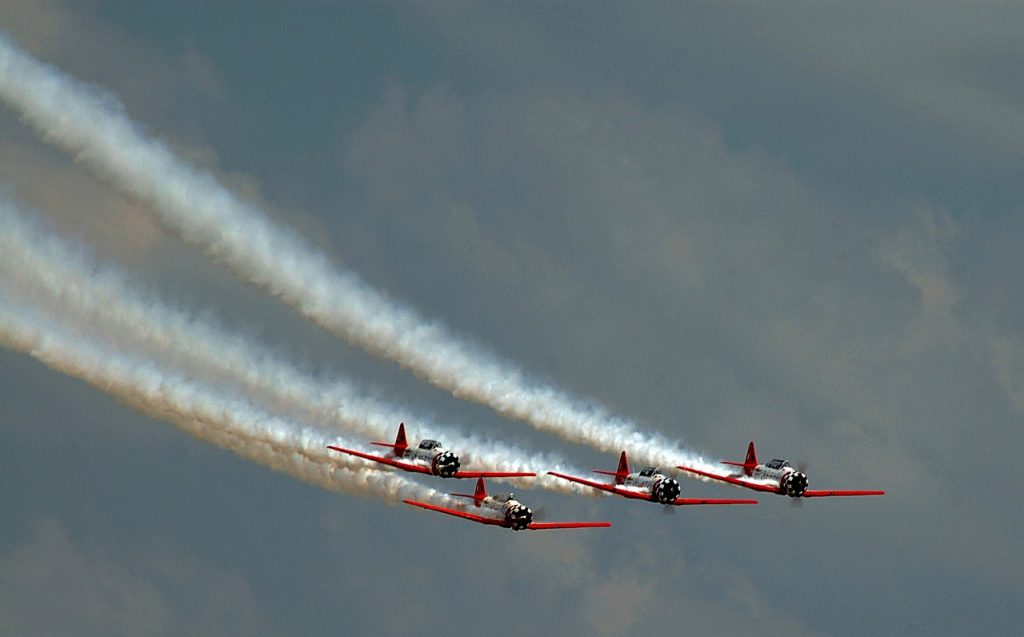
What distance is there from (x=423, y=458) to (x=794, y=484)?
22.4 meters

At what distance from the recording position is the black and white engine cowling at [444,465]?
388 ft

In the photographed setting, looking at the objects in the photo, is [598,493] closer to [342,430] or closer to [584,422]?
[584,422]

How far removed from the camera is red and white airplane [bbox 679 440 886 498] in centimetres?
12412

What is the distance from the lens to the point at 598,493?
123m

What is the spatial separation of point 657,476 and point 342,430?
18187 mm

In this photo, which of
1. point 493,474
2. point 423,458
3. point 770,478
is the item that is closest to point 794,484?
point 770,478

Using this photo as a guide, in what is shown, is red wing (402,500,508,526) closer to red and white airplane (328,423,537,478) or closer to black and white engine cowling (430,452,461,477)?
red and white airplane (328,423,537,478)

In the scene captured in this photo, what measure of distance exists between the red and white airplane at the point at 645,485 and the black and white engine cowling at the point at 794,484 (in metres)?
4.88

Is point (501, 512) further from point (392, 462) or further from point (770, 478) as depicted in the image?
point (770, 478)

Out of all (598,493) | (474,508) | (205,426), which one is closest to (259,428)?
→ (205,426)

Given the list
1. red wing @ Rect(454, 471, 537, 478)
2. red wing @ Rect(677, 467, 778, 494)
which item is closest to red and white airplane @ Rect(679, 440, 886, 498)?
red wing @ Rect(677, 467, 778, 494)

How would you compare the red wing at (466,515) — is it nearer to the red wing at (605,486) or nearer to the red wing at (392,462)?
the red wing at (392,462)

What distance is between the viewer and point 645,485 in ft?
394

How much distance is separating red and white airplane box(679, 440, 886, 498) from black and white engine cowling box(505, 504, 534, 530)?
46.1 ft
